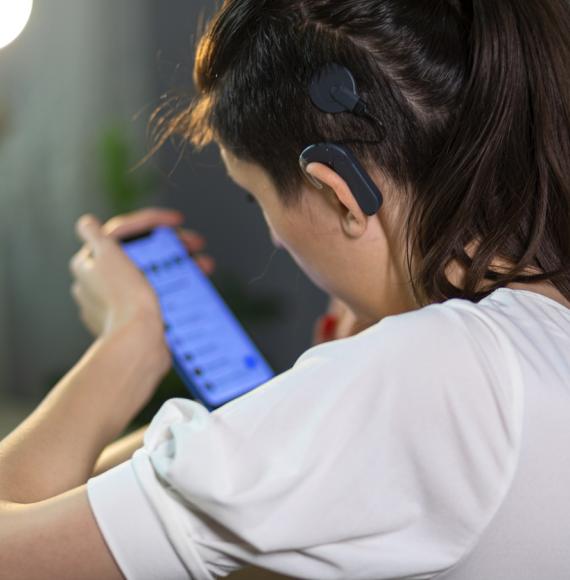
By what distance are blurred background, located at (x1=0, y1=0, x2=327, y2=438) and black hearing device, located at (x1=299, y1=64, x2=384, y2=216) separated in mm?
1355

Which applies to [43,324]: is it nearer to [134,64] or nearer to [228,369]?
[134,64]

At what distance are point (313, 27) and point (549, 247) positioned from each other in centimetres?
22

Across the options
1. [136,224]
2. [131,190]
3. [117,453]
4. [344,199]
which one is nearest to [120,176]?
[131,190]

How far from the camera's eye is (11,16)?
0.80 m

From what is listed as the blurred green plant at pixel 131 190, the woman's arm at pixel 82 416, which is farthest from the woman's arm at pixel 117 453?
the blurred green plant at pixel 131 190

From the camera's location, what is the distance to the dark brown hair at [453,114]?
0.65 m

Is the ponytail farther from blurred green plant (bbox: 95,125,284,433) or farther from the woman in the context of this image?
blurred green plant (bbox: 95,125,284,433)

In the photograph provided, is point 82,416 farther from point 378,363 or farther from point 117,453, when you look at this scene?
point 378,363

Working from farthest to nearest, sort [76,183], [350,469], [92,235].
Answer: [76,183], [92,235], [350,469]

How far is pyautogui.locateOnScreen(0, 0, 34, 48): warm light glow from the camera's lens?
79 centimetres

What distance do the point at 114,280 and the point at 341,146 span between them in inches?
14.7

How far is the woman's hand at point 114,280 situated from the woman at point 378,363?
2.9 inches

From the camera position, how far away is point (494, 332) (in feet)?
1.86

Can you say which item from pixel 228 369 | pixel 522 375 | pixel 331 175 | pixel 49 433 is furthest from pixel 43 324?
pixel 522 375
